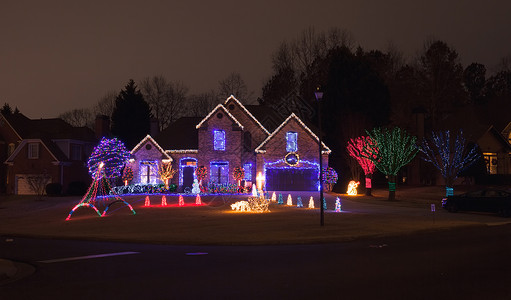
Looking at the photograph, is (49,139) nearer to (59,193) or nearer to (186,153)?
(59,193)

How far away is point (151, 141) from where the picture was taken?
1897 inches

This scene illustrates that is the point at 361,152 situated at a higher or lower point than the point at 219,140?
lower

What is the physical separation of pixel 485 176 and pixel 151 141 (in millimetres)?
32416

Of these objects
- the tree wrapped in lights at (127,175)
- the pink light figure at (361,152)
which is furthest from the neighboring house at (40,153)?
the pink light figure at (361,152)

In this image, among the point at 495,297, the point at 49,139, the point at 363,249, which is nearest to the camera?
the point at 495,297

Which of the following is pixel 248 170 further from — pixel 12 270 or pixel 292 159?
pixel 12 270

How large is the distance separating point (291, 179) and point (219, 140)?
26.3 feet

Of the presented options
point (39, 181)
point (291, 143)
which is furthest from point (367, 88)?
point (39, 181)

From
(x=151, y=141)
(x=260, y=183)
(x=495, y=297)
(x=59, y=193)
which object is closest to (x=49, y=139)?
(x=59, y=193)

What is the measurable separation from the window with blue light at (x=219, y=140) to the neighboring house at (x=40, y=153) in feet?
52.8

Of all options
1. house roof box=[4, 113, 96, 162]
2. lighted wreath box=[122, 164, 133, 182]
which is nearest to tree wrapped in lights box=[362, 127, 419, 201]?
lighted wreath box=[122, 164, 133, 182]

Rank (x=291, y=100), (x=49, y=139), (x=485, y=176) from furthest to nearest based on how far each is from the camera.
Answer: (x=291, y=100)
(x=49, y=139)
(x=485, y=176)

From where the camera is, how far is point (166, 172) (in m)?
46.9

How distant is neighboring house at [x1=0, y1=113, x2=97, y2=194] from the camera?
163 ft
